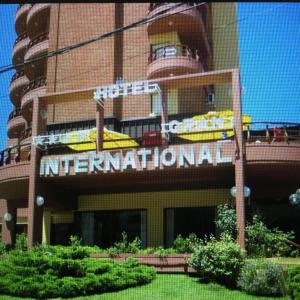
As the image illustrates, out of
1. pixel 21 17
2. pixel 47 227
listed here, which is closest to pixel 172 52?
pixel 47 227

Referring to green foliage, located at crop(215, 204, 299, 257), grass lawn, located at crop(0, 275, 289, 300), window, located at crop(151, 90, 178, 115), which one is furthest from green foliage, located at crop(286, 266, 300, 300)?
window, located at crop(151, 90, 178, 115)

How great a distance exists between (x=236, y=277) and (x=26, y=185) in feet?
25.7

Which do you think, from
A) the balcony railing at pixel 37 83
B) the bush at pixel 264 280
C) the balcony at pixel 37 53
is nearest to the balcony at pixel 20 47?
the balcony at pixel 37 53

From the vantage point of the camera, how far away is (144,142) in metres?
13.5

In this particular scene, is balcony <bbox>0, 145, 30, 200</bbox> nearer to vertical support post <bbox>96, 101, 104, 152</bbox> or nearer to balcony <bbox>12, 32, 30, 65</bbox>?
vertical support post <bbox>96, 101, 104, 152</bbox>

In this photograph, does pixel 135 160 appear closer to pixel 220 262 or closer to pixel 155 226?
pixel 155 226

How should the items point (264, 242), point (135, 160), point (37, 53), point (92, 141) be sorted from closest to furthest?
point (264, 242) < point (135, 160) < point (92, 141) < point (37, 53)

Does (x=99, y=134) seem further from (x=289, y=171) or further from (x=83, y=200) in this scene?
(x=289, y=171)

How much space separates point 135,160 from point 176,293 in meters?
4.62

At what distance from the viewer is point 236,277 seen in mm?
9086

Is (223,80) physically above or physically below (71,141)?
above

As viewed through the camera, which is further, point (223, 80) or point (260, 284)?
point (223, 80)

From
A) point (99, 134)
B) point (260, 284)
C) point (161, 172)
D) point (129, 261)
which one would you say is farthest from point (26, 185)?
point (260, 284)

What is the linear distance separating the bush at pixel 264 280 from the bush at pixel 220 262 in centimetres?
39
